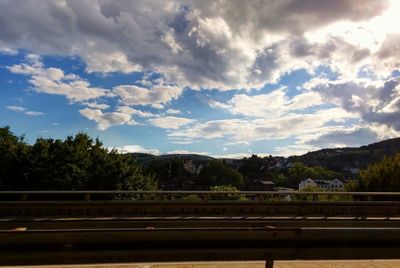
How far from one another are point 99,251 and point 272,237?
1.70m

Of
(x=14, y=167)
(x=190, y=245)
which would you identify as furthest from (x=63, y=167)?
(x=190, y=245)

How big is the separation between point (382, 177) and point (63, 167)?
34175 mm

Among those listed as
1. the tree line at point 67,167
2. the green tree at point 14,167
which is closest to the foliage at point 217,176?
→ the tree line at point 67,167

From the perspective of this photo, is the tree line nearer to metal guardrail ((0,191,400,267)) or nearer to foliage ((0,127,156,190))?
foliage ((0,127,156,190))

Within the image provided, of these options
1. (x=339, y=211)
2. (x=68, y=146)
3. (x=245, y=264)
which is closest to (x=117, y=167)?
(x=68, y=146)

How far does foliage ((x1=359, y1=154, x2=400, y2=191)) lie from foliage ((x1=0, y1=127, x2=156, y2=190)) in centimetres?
2681

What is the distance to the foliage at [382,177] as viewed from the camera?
4809 cm

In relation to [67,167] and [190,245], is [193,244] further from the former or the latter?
[67,167]

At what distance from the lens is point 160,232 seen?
14.9 feet

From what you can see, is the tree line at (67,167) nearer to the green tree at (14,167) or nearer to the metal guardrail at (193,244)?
the green tree at (14,167)

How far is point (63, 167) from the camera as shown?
1186 inches

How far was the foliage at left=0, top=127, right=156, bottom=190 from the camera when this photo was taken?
2986cm

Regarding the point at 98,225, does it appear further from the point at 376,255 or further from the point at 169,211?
the point at 376,255

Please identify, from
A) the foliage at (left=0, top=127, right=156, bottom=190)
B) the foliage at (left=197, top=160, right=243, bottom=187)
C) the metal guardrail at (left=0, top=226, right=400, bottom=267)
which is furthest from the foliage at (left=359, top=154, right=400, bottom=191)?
the foliage at (left=197, top=160, right=243, bottom=187)
